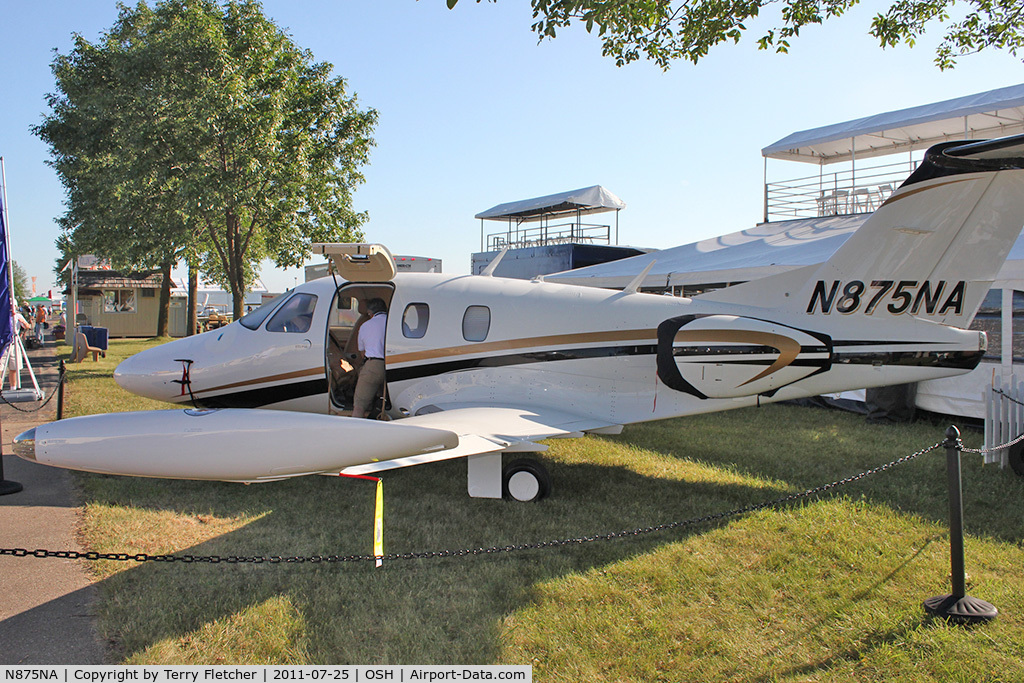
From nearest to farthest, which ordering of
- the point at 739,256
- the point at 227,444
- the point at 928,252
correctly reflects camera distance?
the point at 227,444 → the point at 928,252 → the point at 739,256

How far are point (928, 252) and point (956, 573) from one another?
3.58 metres

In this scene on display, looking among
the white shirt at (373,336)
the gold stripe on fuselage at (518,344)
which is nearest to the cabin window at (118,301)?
the gold stripe on fuselage at (518,344)

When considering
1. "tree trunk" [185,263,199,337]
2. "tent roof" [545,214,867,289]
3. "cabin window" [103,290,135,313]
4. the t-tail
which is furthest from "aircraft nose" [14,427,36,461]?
"cabin window" [103,290,135,313]

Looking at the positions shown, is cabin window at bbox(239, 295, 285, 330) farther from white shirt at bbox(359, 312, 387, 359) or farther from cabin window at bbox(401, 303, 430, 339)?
cabin window at bbox(401, 303, 430, 339)

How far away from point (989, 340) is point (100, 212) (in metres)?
24.3

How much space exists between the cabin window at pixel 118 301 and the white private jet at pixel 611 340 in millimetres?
31566

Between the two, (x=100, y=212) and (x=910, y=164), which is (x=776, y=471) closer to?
(x=910, y=164)

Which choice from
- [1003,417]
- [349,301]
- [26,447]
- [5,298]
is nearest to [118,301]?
[5,298]

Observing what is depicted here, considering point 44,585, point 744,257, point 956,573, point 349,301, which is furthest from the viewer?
point 744,257

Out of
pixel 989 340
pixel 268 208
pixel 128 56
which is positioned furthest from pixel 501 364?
pixel 128 56

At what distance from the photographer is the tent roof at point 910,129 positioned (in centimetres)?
1441

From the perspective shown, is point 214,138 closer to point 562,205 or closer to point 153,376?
point 153,376

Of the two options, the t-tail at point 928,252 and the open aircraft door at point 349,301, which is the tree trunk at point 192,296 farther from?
the t-tail at point 928,252

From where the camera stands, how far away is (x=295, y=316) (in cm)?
796
